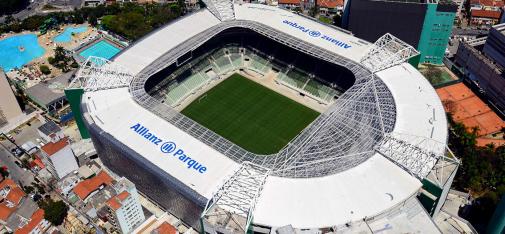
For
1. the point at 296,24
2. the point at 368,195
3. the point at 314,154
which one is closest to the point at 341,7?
the point at 296,24

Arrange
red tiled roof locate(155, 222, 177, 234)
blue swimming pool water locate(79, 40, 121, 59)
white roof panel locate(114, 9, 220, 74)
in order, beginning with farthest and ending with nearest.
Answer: blue swimming pool water locate(79, 40, 121, 59)
white roof panel locate(114, 9, 220, 74)
red tiled roof locate(155, 222, 177, 234)

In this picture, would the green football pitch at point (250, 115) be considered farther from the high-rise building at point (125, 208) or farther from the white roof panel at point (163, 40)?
the high-rise building at point (125, 208)

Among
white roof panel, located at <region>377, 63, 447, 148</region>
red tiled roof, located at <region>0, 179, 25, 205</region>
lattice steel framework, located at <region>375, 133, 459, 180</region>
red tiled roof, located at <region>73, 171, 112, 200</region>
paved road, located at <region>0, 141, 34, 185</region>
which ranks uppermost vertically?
white roof panel, located at <region>377, 63, 447, 148</region>

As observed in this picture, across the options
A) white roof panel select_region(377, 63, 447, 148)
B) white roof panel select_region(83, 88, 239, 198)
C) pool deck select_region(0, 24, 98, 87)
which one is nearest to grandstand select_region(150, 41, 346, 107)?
white roof panel select_region(377, 63, 447, 148)

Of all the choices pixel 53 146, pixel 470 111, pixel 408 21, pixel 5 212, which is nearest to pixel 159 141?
pixel 53 146

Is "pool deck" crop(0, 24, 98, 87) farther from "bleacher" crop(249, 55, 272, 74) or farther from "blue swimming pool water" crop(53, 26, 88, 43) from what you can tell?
"bleacher" crop(249, 55, 272, 74)

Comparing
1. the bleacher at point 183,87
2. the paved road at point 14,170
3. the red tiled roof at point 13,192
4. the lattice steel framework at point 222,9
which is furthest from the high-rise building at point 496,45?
the red tiled roof at point 13,192
